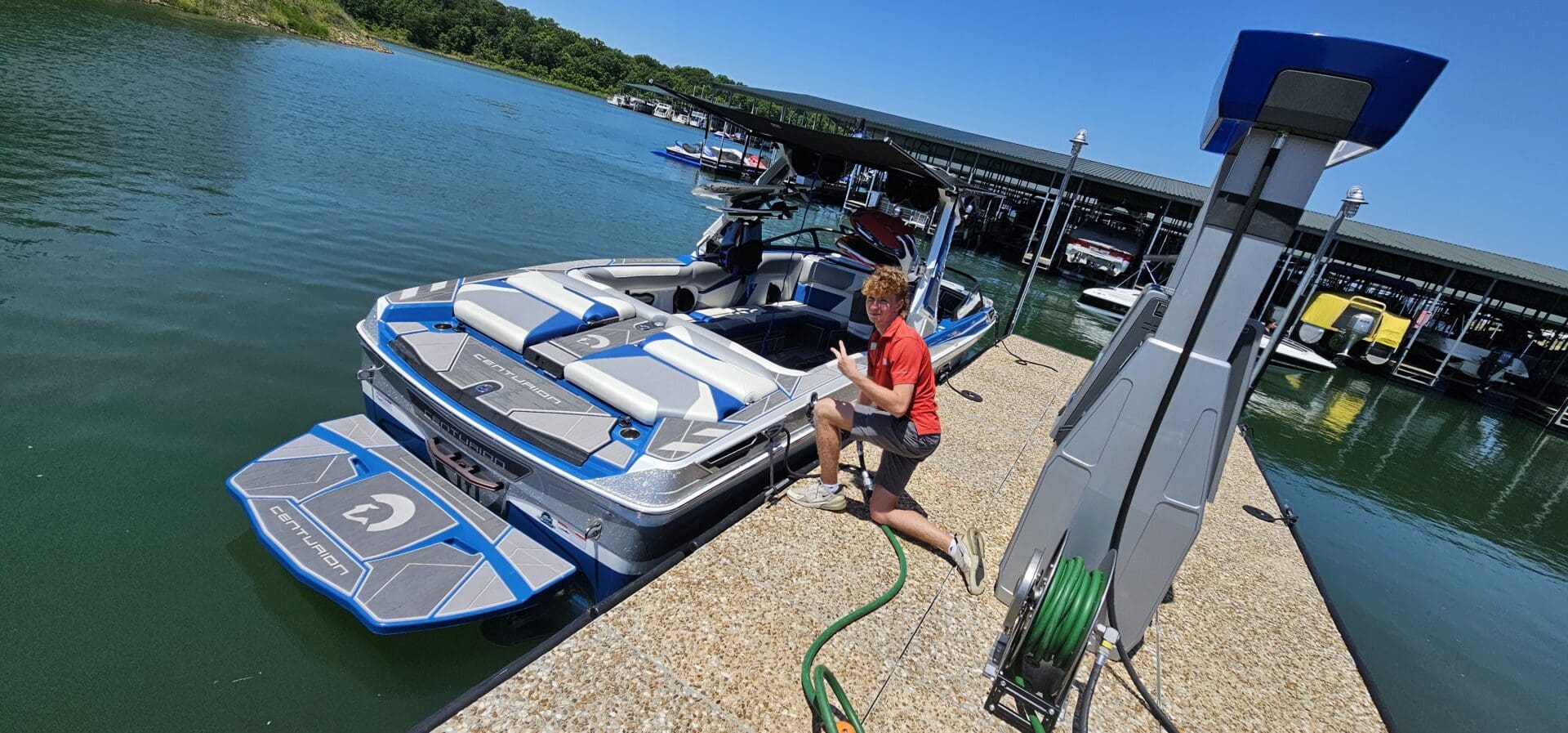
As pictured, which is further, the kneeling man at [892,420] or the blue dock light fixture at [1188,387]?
the kneeling man at [892,420]

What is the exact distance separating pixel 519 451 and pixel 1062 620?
8.88 ft

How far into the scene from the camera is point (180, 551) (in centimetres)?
374

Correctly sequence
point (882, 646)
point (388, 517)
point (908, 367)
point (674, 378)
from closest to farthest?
point (882, 646) < point (388, 517) < point (908, 367) < point (674, 378)

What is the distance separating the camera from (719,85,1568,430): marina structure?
2159 cm

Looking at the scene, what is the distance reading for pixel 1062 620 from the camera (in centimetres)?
285

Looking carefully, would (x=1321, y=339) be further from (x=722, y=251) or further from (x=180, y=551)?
(x=180, y=551)

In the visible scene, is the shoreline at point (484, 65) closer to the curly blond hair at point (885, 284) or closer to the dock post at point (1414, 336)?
the dock post at point (1414, 336)

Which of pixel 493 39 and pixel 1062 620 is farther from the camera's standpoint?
pixel 493 39

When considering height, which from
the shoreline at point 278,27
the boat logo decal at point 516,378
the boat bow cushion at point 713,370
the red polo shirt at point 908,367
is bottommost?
the boat logo decal at point 516,378

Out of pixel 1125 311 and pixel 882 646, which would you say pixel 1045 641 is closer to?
pixel 882 646

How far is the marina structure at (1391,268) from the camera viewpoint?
21.6 m

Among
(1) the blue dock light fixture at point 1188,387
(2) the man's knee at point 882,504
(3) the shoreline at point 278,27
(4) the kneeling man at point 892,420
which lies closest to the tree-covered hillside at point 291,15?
(3) the shoreline at point 278,27

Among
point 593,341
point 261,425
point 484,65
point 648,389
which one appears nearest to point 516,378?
point 593,341

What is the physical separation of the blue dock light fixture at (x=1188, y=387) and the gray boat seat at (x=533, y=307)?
3.13m
